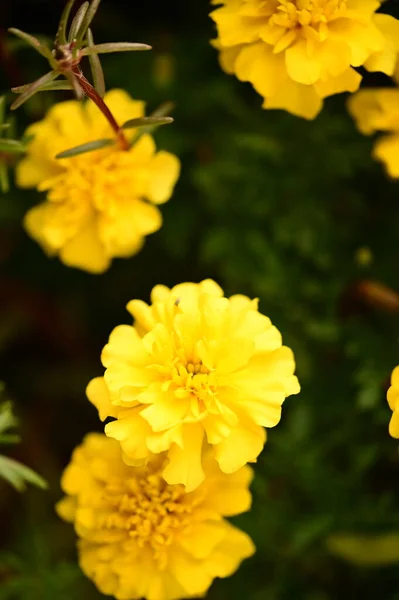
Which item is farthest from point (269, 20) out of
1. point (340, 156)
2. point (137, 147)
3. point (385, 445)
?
point (385, 445)

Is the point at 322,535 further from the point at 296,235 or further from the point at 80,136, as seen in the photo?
the point at 80,136

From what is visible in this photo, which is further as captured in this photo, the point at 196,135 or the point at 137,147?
the point at 196,135

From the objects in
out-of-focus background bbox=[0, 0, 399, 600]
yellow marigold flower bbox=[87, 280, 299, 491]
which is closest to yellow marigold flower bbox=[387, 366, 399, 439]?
yellow marigold flower bbox=[87, 280, 299, 491]

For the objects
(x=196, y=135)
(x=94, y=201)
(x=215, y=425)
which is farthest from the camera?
(x=196, y=135)

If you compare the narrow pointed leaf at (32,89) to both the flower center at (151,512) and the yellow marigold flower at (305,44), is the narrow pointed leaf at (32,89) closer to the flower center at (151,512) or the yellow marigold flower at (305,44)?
the yellow marigold flower at (305,44)

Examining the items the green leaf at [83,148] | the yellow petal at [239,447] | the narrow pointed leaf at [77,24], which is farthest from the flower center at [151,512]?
the narrow pointed leaf at [77,24]

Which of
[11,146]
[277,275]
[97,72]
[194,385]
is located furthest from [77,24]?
[277,275]

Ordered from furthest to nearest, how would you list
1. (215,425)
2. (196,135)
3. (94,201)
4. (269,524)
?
(196,135) → (269,524) → (94,201) → (215,425)

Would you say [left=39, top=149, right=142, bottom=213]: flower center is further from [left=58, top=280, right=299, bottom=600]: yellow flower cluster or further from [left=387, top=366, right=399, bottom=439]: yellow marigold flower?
[left=387, top=366, right=399, bottom=439]: yellow marigold flower

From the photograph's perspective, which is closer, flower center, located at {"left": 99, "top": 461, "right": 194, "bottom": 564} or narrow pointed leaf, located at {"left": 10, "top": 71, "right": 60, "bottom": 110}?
narrow pointed leaf, located at {"left": 10, "top": 71, "right": 60, "bottom": 110}
